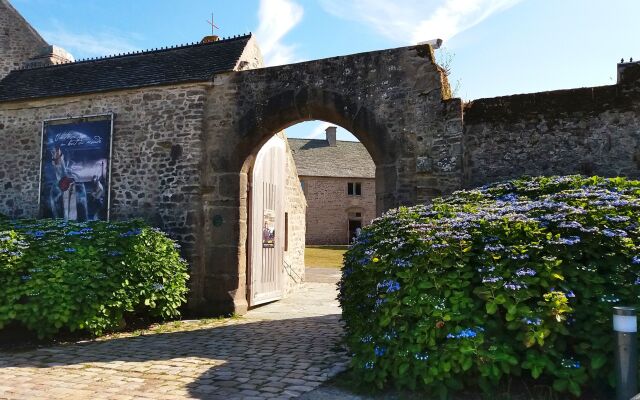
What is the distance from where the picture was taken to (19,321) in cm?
704

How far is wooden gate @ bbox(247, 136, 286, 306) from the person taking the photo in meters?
9.77

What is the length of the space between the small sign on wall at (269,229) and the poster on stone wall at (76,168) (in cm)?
299

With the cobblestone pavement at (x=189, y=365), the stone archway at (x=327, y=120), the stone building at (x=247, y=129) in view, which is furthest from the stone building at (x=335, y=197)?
the cobblestone pavement at (x=189, y=365)

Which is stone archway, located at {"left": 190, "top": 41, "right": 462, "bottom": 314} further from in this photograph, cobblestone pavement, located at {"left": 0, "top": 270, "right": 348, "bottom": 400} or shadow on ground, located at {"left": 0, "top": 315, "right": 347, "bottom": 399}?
shadow on ground, located at {"left": 0, "top": 315, "right": 347, "bottom": 399}

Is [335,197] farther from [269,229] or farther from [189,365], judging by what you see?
[189,365]

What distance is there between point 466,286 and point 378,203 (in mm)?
4028

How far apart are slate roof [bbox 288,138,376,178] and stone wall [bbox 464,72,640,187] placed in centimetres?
2381

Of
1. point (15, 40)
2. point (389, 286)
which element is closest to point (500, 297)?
point (389, 286)

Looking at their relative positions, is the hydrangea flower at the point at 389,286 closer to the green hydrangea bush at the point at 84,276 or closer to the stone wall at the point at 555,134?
the stone wall at the point at 555,134

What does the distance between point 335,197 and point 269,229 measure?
72.7 ft

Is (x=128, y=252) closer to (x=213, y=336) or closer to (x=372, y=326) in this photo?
(x=213, y=336)

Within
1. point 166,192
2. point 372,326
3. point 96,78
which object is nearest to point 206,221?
point 166,192

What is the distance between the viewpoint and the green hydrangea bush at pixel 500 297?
→ 3822 mm

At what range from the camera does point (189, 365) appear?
552cm
